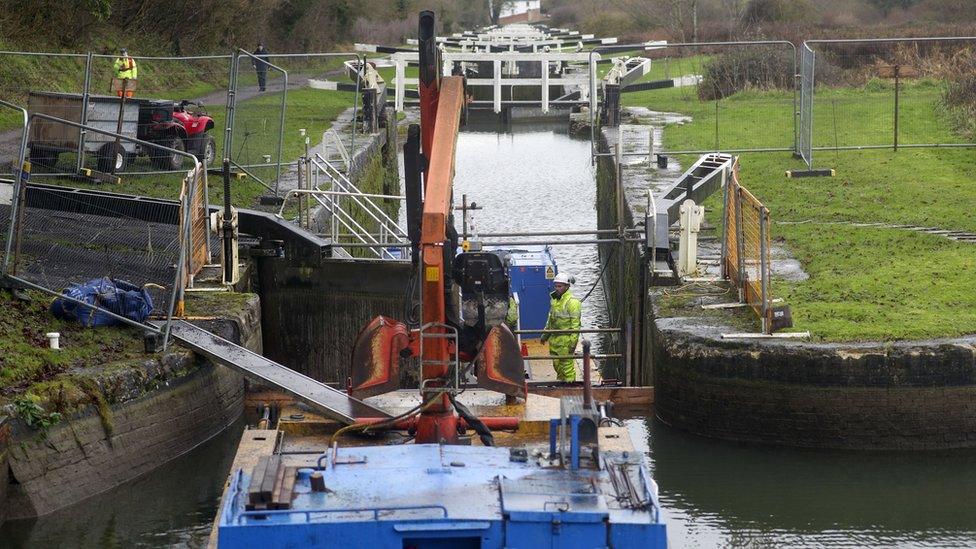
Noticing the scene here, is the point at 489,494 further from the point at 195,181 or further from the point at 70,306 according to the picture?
the point at 195,181

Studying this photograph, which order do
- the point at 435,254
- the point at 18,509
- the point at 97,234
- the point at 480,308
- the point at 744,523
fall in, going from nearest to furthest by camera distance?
the point at 435,254
the point at 480,308
the point at 18,509
the point at 744,523
the point at 97,234

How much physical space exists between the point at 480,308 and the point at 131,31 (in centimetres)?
3688

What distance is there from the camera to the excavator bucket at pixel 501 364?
1212cm

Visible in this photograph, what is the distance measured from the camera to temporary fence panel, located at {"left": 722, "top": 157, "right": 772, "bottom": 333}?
15.6 metres

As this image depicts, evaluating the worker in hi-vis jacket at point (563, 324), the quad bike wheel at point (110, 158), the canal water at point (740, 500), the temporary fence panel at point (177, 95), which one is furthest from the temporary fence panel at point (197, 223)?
the quad bike wheel at point (110, 158)

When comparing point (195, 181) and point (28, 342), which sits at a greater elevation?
point (195, 181)

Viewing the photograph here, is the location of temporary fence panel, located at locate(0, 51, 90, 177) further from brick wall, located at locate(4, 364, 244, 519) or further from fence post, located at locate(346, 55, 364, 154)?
brick wall, located at locate(4, 364, 244, 519)

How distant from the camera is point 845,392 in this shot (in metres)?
15.0

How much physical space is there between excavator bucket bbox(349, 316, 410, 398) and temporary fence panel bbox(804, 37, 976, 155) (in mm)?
17555

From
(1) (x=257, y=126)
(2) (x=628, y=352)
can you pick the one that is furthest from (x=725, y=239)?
(1) (x=257, y=126)

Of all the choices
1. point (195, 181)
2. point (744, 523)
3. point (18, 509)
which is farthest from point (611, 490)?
point (195, 181)

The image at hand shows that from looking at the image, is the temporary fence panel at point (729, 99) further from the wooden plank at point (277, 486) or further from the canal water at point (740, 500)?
the wooden plank at point (277, 486)

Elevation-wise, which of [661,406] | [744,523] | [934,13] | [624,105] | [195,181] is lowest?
[744,523]

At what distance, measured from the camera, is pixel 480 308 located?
1195cm
